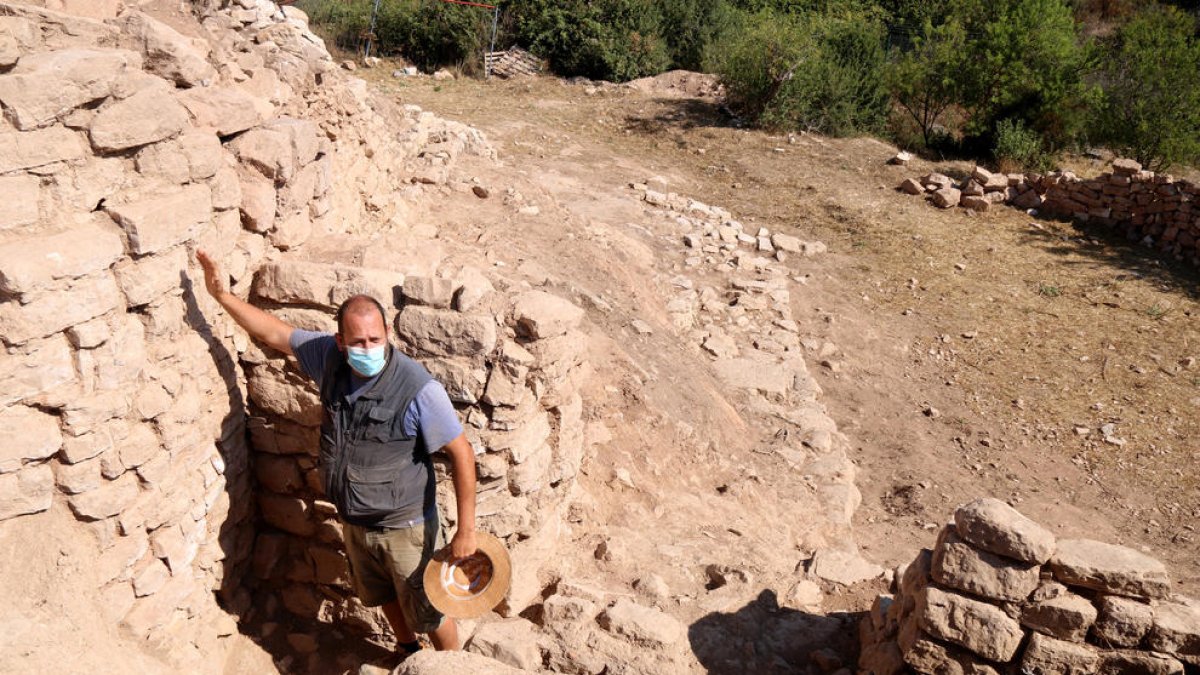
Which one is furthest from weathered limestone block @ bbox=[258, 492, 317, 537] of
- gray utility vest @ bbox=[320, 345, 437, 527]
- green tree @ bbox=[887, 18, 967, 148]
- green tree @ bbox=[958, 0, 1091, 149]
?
green tree @ bbox=[887, 18, 967, 148]

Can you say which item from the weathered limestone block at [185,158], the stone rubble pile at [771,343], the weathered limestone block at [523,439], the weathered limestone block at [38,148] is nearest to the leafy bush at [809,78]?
the stone rubble pile at [771,343]

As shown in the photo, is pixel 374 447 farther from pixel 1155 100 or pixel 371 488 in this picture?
pixel 1155 100

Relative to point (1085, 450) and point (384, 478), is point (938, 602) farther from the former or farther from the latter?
point (1085, 450)

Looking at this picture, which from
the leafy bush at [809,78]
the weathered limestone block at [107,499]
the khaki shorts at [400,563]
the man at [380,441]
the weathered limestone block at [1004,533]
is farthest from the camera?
the leafy bush at [809,78]

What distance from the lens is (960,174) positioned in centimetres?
1534

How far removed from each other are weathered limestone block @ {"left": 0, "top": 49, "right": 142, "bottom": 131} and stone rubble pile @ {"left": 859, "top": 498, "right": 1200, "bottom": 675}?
12.1ft

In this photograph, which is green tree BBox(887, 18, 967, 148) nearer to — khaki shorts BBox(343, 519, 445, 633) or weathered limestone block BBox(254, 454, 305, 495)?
weathered limestone block BBox(254, 454, 305, 495)

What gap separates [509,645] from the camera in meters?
3.69

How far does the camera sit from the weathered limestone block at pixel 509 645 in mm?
3656

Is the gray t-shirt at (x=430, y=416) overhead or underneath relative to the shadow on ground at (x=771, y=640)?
overhead

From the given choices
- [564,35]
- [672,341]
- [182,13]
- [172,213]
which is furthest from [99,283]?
[564,35]

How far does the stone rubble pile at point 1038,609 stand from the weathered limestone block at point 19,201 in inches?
142

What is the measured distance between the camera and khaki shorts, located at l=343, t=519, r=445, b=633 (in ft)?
11.9

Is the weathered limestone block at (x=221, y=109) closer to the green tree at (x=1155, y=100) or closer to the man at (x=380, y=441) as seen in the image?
the man at (x=380, y=441)
